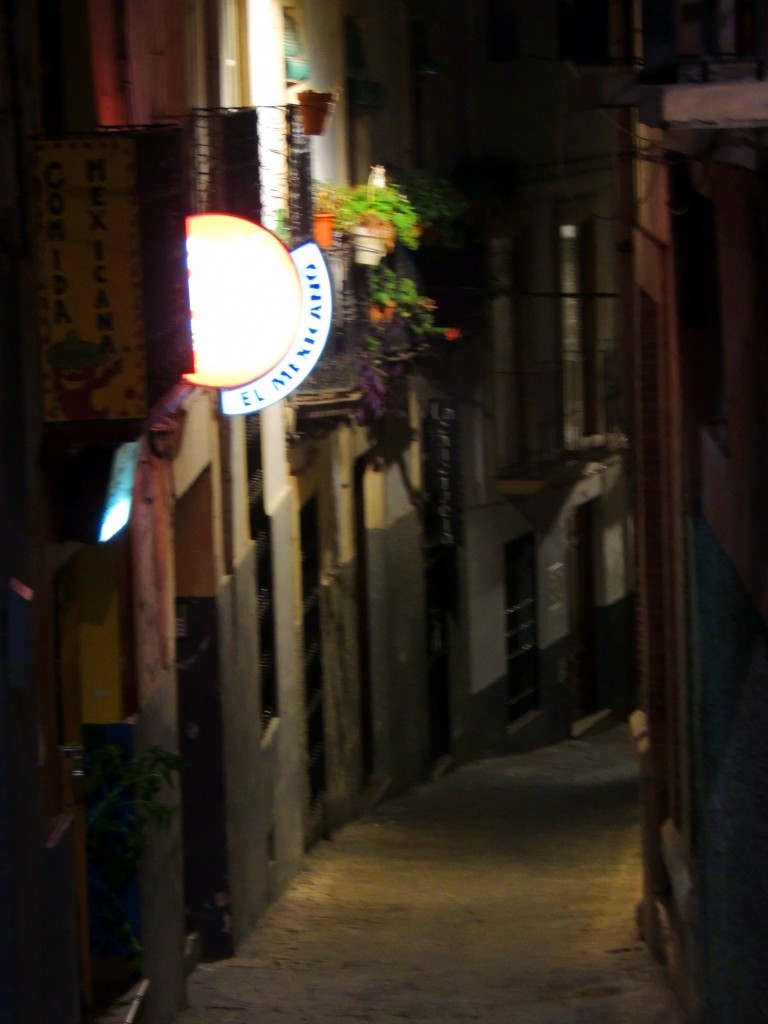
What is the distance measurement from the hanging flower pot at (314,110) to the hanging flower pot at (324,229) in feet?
3.21

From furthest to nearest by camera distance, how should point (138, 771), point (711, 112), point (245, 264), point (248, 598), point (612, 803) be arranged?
1. point (612, 803)
2. point (248, 598)
3. point (245, 264)
4. point (138, 771)
5. point (711, 112)

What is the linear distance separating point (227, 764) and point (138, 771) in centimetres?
262

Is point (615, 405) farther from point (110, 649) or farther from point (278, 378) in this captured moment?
point (110, 649)

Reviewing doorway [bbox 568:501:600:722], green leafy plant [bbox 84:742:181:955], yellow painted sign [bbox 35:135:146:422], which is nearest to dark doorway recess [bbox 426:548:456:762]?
doorway [bbox 568:501:600:722]

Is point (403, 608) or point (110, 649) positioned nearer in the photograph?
point (110, 649)

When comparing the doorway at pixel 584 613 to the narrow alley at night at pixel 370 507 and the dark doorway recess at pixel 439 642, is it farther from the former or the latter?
the dark doorway recess at pixel 439 642

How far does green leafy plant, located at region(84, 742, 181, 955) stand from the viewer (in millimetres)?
7805

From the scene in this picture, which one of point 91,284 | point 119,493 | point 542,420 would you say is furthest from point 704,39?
point 542,420

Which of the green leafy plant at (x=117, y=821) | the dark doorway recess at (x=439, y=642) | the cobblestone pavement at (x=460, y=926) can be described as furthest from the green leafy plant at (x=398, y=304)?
the green leafy plant at (x=117, y=821)

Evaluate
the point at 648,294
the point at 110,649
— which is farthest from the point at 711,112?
the point at 648,294

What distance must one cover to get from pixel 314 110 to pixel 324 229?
1.30 m

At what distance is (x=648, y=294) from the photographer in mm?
9953

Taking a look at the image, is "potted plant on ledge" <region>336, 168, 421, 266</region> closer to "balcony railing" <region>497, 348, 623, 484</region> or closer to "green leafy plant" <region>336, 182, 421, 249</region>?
"green leafy plant" <region>336, 182, 421, 249</region>

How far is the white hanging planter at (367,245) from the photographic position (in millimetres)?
13664
